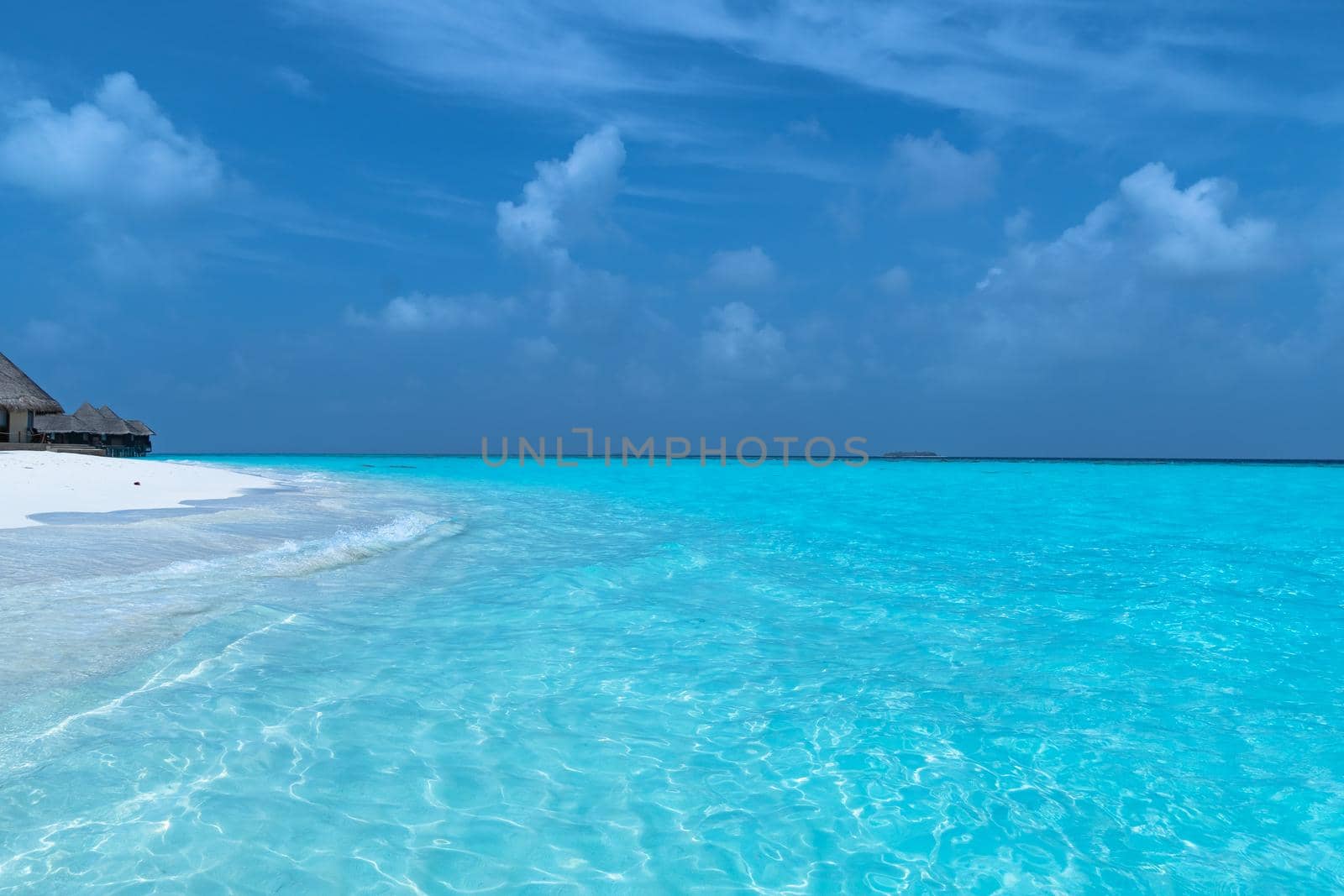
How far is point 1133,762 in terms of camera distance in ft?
16.2

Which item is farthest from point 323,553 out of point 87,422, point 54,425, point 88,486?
point 87,422

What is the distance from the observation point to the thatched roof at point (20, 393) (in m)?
34.4

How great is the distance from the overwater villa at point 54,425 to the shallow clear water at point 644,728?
30787 mm

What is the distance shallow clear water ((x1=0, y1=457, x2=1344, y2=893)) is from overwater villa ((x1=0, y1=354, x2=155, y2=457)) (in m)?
30.8

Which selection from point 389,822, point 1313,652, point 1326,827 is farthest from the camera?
point 1313,652

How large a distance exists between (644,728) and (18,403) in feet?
135

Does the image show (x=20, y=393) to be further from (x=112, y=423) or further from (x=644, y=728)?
(x=644, y=728)

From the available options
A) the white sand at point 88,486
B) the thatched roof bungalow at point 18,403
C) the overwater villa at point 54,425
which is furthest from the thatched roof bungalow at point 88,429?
the white sand at point 88,486

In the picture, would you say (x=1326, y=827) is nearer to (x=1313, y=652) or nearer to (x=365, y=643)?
(x=1313, y=652)

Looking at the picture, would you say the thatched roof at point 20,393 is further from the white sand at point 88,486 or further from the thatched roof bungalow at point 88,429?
the white sand at point 88,486

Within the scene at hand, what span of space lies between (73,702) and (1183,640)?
9.73m

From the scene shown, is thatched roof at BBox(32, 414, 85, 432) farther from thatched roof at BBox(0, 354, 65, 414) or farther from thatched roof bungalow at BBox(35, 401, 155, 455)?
thatched roof at BBox(0, 354, 65, 414)

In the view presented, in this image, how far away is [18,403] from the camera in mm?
34469

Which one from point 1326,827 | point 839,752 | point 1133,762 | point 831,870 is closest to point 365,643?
point 839,752
